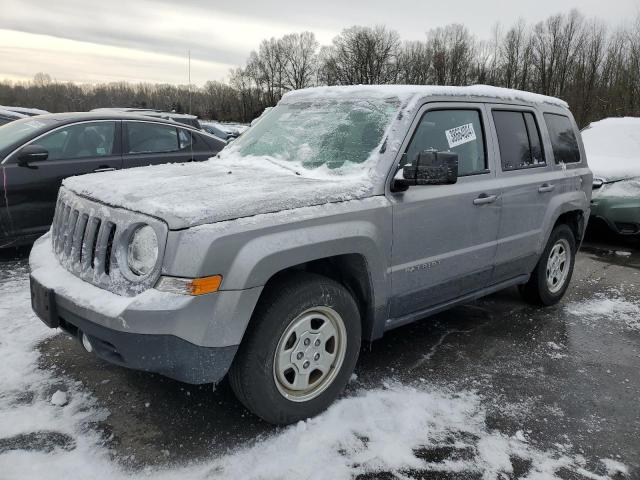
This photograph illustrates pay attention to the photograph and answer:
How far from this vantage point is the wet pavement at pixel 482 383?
2.84m

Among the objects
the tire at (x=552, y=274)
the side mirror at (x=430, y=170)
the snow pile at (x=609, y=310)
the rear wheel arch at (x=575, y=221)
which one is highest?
the side mirror at (x=430, y=170)

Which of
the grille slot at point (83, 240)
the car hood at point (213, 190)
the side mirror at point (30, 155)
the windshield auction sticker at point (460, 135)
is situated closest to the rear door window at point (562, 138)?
the windshield auction sticker at point (460, 135)

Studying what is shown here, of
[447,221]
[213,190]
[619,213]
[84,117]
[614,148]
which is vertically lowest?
[619,213]

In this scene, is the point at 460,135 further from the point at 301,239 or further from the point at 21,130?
the point at 21,130

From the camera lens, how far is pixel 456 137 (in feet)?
12.4

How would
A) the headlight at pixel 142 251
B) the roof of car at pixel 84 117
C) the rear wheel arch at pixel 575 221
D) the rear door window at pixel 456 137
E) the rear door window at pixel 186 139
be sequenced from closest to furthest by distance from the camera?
1. the headlight at pixel 142 251
2. the rear door window at pixel 456 137
3. the rear wheel arch at pixel 575 221
4. the roof of car at pixel 84 117
5. the rear door window at pixel 186 139

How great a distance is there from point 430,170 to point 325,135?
0.90m

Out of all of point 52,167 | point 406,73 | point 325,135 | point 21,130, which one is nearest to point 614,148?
point 325,135

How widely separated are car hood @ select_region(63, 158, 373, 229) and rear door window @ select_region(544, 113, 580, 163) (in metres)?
2.50

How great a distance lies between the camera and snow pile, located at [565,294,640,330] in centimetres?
494

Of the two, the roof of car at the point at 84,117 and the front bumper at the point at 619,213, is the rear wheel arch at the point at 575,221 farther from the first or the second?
the roof of car at the point at 84,117

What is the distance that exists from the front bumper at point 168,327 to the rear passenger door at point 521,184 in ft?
8.01

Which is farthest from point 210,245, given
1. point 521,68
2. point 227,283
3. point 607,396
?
point 521,68

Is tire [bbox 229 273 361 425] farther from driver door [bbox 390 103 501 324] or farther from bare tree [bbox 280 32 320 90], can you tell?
Answer: bare tree [bbox 280 32 320 90]
